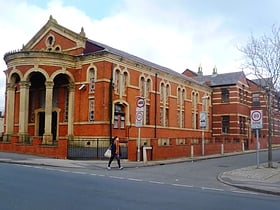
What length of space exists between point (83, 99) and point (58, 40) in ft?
23.9

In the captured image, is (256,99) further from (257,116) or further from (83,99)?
(257,116)

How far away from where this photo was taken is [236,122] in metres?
51.8

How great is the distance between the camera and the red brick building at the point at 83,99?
32250 mm

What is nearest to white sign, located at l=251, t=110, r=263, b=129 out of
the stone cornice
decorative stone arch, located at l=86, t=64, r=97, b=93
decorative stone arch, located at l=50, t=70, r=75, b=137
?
decorative stone arch, located at l=86, t=64, r=97, b=93

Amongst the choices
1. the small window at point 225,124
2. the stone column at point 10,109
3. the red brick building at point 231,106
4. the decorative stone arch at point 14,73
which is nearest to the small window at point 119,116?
the decorative stone arch at point 14,73

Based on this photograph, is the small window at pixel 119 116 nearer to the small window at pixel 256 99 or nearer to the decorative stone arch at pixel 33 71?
the decorative stone arch at pixel 33 71

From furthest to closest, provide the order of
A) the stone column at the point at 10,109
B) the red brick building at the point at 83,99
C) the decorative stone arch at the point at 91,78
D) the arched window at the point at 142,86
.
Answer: the arched window at the point at 142,86 < the decorative stone arch at the point at 91,78 < the stone column at the point at 10,109 < the red brick building at the point at 83,99

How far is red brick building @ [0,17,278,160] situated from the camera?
3225 cm

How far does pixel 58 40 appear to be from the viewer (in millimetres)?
37812

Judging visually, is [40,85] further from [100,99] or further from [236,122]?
[236,122]

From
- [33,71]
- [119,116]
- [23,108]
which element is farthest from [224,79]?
[23,108]

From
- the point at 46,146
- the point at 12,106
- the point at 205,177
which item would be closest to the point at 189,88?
the point at 12,106

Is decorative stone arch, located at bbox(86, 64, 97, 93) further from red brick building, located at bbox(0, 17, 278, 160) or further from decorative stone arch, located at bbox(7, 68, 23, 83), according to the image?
decorative stone arch, located at bbox(7, 68, 23, 83)

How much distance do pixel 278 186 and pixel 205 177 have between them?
3.84 metres
